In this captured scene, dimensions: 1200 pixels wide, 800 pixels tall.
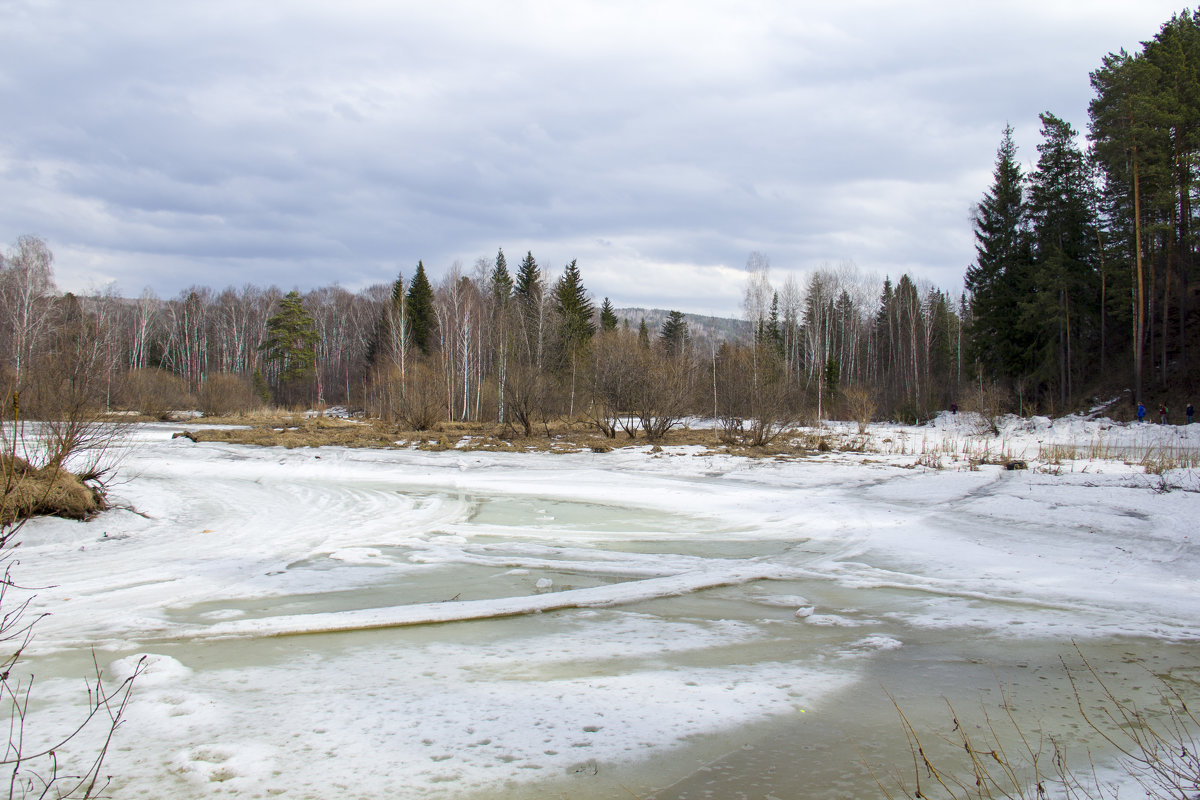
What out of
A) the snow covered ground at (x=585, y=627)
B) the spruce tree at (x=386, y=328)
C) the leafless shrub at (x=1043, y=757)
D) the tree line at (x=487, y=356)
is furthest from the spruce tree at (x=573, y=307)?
the leafless shrub at (x=1043, y=757)

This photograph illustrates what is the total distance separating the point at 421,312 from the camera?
2331 inches

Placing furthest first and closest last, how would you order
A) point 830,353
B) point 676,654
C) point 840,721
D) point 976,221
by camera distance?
point 830,353, point 976,221, point 676,654, point 840,721

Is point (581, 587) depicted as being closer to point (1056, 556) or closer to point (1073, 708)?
point (1073, 708)

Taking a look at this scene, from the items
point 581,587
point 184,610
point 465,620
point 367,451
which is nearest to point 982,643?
point 581,587

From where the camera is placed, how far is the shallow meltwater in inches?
133

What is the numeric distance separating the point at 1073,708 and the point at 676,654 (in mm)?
2480

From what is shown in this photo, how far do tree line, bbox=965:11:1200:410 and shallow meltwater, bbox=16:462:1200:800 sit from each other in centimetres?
2845

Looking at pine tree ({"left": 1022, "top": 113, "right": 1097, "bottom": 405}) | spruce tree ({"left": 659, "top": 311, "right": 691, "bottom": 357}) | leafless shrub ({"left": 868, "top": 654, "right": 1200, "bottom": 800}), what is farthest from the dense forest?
leafless shrub ({"left": 868, "top": 654, "right": 1200, "bottom": 800})

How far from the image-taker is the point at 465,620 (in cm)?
595

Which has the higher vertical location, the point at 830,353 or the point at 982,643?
the point at 830,353

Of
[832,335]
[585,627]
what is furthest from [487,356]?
Result: [585,627]

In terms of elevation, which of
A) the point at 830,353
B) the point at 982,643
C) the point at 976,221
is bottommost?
the point at 982,643

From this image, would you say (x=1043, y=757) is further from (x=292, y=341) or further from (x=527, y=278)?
(x=292, y=341)

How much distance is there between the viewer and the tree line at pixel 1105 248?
27469mm
